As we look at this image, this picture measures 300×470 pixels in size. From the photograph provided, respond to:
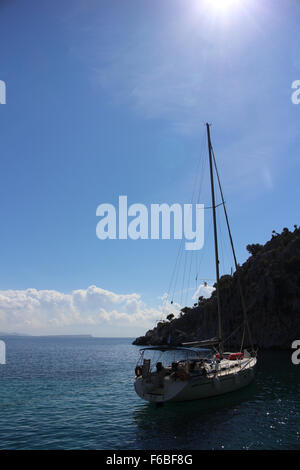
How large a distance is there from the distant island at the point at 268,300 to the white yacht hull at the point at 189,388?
46.2 meters

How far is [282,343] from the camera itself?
237 ft

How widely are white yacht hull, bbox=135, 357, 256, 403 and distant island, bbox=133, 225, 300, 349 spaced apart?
46232mm

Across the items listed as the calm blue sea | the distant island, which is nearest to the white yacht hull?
the calm blue sea

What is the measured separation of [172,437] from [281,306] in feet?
236

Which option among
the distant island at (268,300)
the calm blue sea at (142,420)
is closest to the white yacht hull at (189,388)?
the calm blue sea at (142,420)

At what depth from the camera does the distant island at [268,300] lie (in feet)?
247

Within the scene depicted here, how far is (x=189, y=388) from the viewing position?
A: 19.8 m

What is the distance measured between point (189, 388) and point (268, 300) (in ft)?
222

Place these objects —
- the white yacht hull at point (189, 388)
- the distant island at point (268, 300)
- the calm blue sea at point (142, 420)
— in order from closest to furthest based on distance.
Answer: the calm blue sea at point (142, 420)
the white yacht hull at point (189, 388)
the distant island at point (268, 300)

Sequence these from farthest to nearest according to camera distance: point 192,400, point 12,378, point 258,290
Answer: point 258,290
point 12,378
point 192,400

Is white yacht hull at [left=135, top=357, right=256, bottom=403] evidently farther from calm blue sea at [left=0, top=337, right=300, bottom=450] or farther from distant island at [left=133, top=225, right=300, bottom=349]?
distant island at [left=133, top=225, right=300, bottom=349]

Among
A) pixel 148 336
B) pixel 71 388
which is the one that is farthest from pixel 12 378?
pixel 148 336

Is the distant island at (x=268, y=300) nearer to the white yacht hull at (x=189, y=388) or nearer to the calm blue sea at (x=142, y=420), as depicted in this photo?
the calm blue sea at (x=142, y=420)
